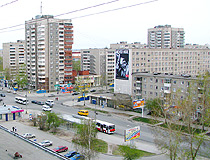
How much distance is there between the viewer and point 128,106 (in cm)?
2656

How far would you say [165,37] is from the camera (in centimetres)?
6203

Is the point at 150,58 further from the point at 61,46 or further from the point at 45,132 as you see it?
the point at 45,132

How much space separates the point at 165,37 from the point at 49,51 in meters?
32.8

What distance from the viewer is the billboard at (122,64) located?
2908cm

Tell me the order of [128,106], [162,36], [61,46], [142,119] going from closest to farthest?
[142,119], [128,106], [61,46], [162,36]

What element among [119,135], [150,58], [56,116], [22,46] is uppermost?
[22,46]

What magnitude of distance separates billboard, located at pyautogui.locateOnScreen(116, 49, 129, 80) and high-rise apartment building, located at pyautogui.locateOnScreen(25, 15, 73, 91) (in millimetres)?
14692

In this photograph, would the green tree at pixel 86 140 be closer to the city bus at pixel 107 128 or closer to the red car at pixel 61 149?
the red car at pixel 61 149

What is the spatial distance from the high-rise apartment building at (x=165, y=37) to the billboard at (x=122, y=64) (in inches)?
1391

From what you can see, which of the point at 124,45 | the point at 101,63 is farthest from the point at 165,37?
the point at 101,63

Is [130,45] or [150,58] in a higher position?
[130,45]

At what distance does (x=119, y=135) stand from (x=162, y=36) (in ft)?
158

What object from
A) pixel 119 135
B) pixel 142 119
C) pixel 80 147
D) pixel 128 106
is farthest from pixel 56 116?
pixel 128 106

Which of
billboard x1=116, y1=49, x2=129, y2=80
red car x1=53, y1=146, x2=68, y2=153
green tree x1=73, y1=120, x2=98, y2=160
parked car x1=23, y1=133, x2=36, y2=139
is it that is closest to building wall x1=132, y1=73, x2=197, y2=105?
billboard x1=116, y1=49, x2=129, y2=80
